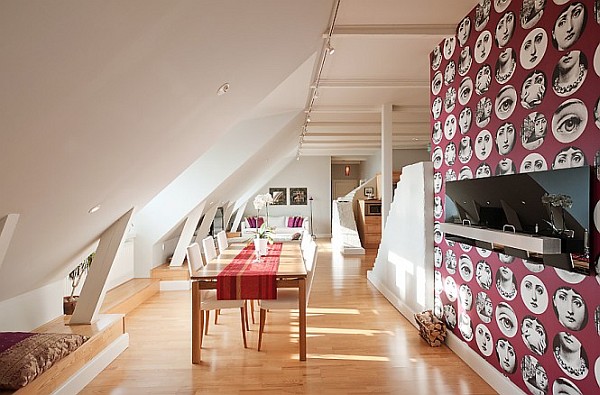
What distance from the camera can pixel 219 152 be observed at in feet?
22.2

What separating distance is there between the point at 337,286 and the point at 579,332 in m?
4.62

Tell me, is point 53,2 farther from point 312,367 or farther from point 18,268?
point 312,367

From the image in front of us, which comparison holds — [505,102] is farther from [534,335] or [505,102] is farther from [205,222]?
[205,222]

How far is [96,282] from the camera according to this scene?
12.6ft

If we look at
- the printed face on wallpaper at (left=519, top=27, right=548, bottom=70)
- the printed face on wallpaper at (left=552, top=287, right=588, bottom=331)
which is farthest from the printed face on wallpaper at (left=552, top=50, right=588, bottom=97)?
the printed face on wallpaper at (left=552, top=287, right=588, bottom=331)

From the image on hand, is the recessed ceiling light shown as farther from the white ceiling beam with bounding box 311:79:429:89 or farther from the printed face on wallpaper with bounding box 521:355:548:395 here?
the printed face on wallpaper with bounding box 521:355:548:395

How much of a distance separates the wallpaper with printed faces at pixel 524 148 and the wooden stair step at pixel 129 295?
346cm

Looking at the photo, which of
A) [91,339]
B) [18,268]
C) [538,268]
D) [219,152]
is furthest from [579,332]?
[219,152]

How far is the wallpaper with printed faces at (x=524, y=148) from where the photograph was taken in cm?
224

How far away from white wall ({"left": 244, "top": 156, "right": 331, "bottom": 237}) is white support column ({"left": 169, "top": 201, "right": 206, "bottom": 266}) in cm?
800

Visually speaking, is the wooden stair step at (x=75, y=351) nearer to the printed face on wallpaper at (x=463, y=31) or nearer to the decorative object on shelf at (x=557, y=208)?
the decorative object on shelf at (x=557, y=208)

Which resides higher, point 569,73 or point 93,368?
point 569,73

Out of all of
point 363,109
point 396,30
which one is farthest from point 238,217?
point 396,30

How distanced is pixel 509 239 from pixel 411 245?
2.25 meters
